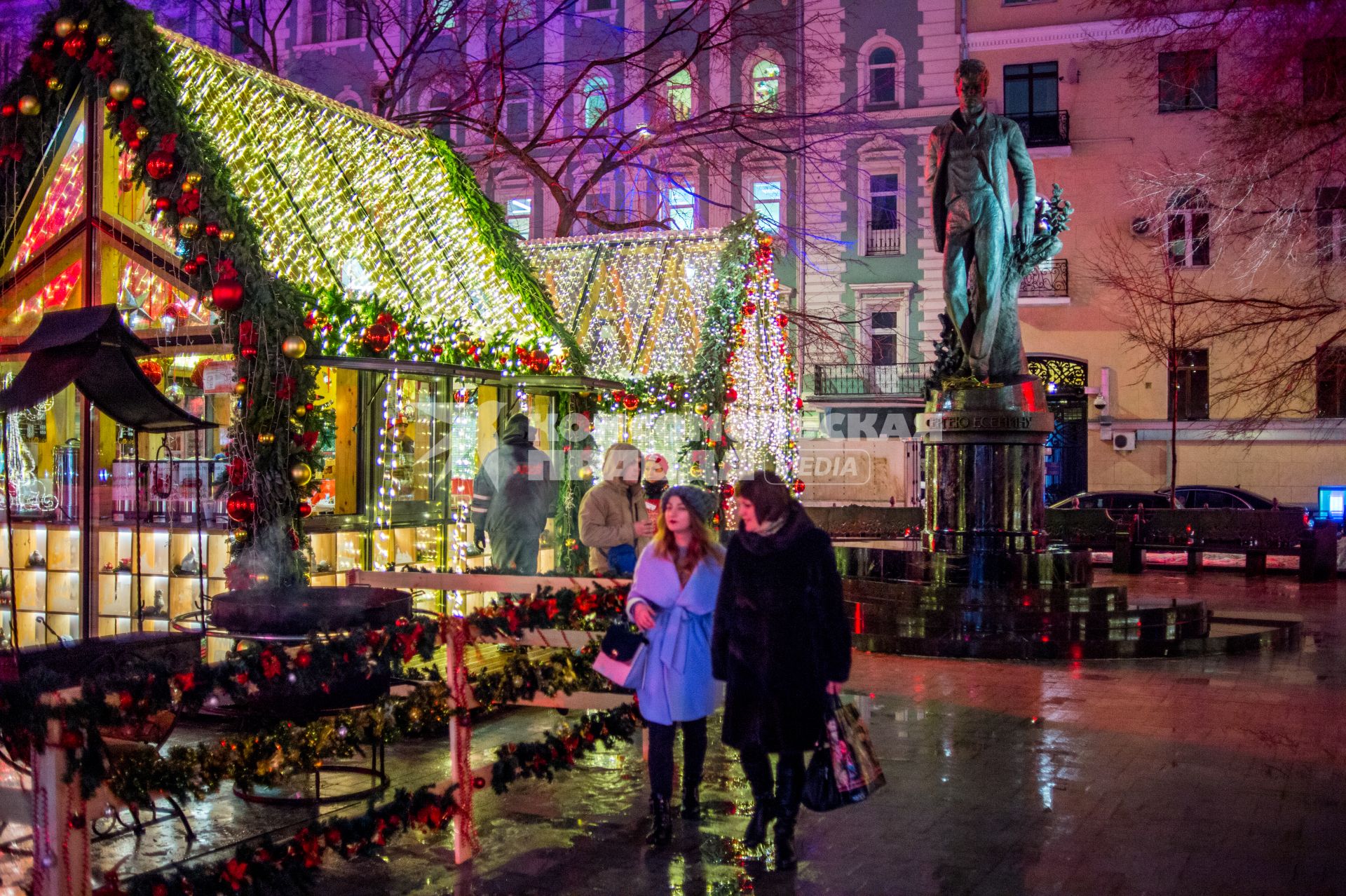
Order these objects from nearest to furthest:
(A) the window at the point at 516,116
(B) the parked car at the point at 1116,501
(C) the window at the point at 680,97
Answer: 1. (C) the window at the point at 680,97
2. (B) the parked car at the point at 1116,501
3. (A) the window at the point at 516,116

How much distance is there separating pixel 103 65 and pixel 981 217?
27.2 feet

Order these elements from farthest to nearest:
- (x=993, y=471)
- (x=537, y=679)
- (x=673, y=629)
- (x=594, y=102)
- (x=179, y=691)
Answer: (x=594, y=102)
(x=993, y=471)
(x=537, y=679)
(x=673, y=629)
(x=179, y=691)

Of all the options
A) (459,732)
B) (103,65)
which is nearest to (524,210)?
(103,65)

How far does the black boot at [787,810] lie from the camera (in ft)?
18.4

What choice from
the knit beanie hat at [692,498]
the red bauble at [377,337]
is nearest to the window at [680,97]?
the red bauble at [377,337]

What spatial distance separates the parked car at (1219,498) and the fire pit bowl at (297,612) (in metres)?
22.5

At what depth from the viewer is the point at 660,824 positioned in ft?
19.6

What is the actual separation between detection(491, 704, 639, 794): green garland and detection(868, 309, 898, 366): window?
27.2m

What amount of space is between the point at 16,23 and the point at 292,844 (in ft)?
108

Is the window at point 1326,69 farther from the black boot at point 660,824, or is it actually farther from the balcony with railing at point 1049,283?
the black boot at point 660,824

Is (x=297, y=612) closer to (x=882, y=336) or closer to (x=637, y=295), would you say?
(x=637, y=295)

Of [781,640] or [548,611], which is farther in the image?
[548,611]

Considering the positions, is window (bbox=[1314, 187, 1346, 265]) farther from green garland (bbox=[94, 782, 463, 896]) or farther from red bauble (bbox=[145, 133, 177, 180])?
green garland (bbox=[94, 782, 463, 896])

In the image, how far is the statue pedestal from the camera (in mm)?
12562
